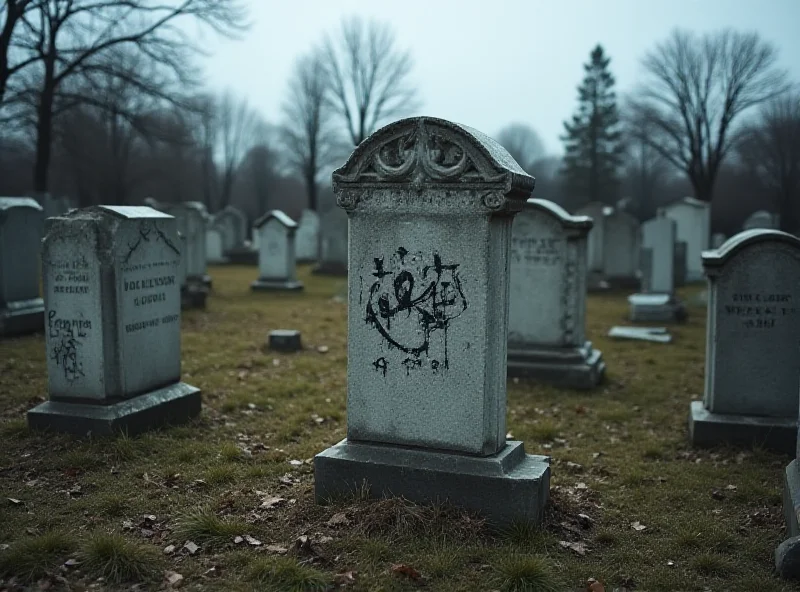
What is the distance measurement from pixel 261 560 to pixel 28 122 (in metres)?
21.4

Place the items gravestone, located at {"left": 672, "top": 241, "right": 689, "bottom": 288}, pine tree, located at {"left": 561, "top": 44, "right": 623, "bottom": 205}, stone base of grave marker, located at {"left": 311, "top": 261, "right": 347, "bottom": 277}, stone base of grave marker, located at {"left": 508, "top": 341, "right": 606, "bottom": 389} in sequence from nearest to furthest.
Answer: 1. stone base of grave marker, located at {"left": 508, "top": 341, "right": 606, "bottom": 389}
2. gravestone, located at {"left": 672, "top": 241, "right": 689, "bottom": 288}
3. stone base of grave marker, located at {"left": 311, "top": 261, "right": 347, "bottom": 277}
4. pine tree, located at {"left": 561, "top": 44, "right": 623, "bottom": 205}

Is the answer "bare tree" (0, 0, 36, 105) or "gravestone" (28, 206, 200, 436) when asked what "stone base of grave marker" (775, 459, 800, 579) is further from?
"bare tree" (0, 0, 36, 105)

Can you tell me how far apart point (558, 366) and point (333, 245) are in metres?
16.2

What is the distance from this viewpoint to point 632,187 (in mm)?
60688

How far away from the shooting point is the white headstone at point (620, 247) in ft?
68.7

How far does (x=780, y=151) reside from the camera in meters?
33.9

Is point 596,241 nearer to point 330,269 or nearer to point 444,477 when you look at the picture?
point 330,269

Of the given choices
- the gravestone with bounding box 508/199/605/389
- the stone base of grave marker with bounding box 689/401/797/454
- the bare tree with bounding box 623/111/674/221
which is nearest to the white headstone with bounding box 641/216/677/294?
the gravestone with bounding box 508/199/605/389

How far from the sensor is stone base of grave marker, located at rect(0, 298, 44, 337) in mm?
10859

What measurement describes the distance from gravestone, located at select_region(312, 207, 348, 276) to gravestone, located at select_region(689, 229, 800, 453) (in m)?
17.5

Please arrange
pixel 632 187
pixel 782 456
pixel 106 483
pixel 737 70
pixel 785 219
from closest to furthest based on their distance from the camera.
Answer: pixel 106 483 < pixel 782 456 < pixel 785 219 < pixel 737 70 < pixel 632 187

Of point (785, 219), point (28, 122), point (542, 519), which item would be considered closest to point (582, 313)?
point (542, 519)

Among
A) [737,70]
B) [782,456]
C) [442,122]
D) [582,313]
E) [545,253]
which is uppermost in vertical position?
[737,70]

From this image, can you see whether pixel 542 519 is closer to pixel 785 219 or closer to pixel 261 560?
pixel 261 560
